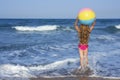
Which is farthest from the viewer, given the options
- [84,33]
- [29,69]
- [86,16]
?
[29,69]

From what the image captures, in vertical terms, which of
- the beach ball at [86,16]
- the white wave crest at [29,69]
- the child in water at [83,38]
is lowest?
the white wave crest at [29,69]

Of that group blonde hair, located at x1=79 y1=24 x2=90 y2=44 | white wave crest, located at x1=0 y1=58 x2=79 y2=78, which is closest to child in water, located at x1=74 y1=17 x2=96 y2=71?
blonde hair, located at x1=79 y1=24 x2=90 y2=44

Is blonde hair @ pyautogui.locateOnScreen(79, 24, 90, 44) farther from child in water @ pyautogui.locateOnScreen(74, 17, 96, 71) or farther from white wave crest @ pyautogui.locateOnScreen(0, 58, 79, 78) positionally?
white wave crest @ pyautogui.locateOnScreen(0, 58, 79, 78)

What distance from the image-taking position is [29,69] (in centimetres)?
857

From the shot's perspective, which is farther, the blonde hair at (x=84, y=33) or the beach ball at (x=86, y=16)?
the blonde hair at (x=84, y=33)

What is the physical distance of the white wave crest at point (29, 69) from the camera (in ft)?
25.1

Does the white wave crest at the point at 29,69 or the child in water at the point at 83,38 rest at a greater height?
the child in water at the point at 83,38

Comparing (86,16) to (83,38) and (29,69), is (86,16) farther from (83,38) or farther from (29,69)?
(29,69)

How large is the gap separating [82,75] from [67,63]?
2367 mm

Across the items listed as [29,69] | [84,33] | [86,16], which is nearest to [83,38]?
[84,33]

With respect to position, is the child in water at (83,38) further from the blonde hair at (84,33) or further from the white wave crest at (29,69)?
the white wave crest at (29,69)

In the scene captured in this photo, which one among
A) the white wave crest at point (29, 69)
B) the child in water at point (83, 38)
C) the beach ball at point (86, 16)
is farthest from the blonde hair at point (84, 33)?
the white wave crest at point (29, 69)

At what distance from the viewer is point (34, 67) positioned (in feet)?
29.4

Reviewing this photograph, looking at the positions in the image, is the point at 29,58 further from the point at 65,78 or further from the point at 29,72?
the point at 65,78
